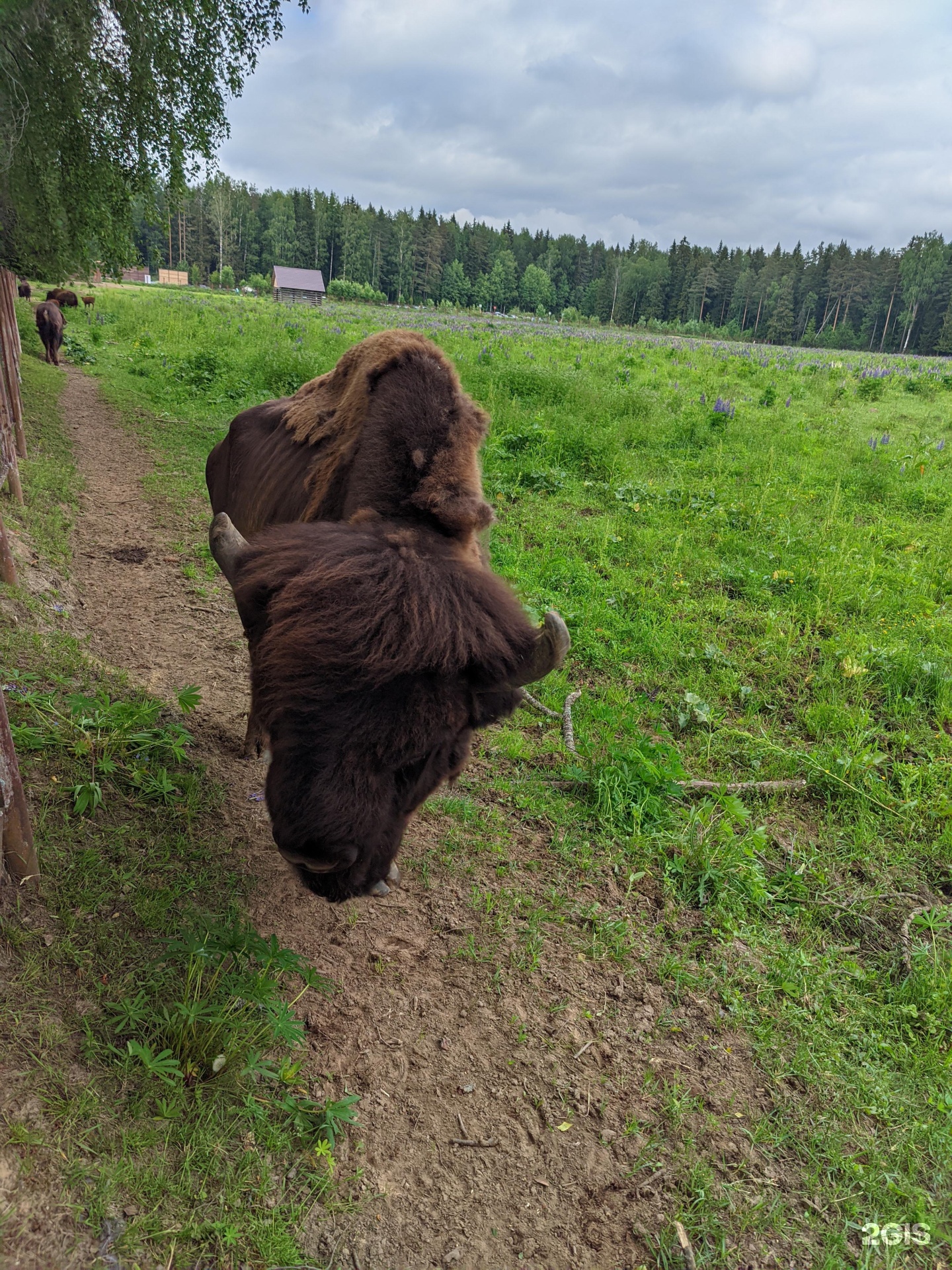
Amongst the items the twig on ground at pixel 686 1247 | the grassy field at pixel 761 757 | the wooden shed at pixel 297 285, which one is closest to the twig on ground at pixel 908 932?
the grassy field at pixel 761 757

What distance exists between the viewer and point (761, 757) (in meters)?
4.67

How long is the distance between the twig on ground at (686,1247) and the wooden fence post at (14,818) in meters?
2.61

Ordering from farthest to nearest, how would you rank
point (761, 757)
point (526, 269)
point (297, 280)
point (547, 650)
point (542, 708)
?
point (526, 269), point (297, 280), point (542, 708), point (761, 757), point (547, 650)

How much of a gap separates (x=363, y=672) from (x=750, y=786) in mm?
3188

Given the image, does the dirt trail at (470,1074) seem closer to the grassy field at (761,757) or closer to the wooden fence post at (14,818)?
the grassy field at (761,757)

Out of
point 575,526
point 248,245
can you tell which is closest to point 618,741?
point 575,526

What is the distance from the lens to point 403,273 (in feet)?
276

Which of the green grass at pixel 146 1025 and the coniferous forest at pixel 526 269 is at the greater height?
the coniferous forest at pixel 526 269

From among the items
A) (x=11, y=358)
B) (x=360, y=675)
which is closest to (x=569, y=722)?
(x=360, y=675)

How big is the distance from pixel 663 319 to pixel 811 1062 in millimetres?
93794

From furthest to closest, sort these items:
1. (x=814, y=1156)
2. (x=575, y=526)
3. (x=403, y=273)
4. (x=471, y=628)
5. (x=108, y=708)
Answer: (x=403, y=273) → (x=575, y=526) → (x=108, y=708) → (x=814, y=1156) → (x=471, y=628)

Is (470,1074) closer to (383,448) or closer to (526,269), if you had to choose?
(383,448)

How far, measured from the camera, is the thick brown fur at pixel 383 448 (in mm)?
2992

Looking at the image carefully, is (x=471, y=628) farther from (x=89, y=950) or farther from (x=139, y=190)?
(x=139, y=190)
